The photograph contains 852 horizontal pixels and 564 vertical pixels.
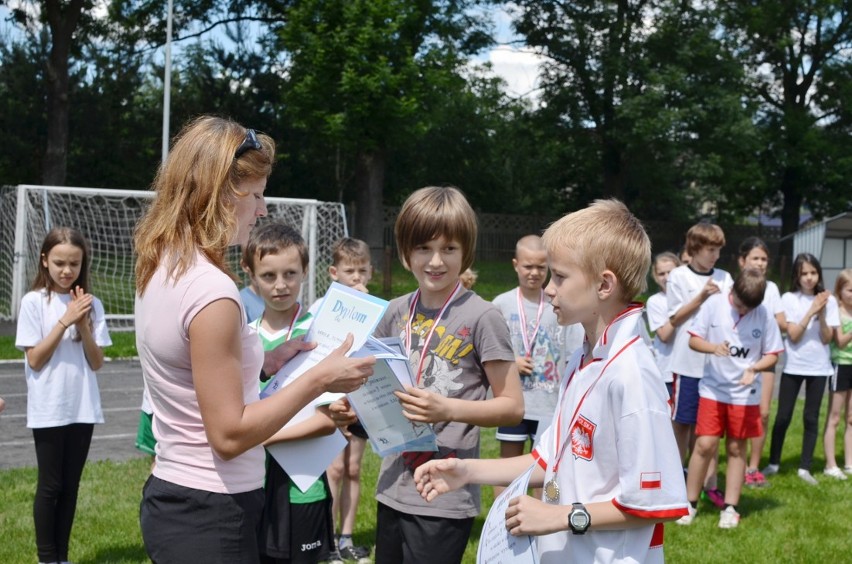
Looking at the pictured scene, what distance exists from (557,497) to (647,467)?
0.31m

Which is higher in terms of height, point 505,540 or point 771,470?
point 505,540

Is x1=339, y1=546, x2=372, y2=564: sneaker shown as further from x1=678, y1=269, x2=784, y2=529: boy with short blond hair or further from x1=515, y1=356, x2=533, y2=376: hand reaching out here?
x1=678, y1=269, x2=784, y2=529: boy with short blond hair

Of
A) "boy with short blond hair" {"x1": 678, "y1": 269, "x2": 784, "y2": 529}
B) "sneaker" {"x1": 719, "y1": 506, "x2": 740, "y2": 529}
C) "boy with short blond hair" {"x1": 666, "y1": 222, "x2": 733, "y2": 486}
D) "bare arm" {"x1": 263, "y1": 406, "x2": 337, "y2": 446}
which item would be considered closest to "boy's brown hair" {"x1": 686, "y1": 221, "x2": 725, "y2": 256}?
"boy with short blond hair" {"x1": 666, "y1": 222, "x2": 733, "y2": 486}

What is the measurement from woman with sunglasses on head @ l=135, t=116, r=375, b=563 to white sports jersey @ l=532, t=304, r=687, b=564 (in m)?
0.65

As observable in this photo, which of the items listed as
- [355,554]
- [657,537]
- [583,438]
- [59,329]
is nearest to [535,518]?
[583,438]

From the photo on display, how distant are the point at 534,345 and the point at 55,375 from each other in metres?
3.04

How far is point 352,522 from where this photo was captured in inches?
228

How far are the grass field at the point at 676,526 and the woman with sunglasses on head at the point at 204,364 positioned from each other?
3.48 m

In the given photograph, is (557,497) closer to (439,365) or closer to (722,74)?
(439,365)

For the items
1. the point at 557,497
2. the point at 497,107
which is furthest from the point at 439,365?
the point at 497,107

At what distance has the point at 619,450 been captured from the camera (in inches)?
92.5

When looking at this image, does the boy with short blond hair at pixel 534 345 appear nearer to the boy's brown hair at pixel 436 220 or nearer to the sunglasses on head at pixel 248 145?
the boy's brown hair at pixel 436 220

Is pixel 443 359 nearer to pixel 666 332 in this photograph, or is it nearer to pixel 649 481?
Answer: pixel 649 481

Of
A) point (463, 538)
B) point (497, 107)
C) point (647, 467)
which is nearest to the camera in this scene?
point (647, 467)
